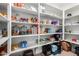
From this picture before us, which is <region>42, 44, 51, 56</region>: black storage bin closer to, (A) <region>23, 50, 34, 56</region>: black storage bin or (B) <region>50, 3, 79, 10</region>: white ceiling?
(A) <region>23, 50, 34, 56</region>: black storage bin

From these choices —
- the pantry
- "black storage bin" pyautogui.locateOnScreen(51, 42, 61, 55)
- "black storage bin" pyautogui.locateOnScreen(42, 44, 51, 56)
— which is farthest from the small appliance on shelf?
"black storage bin" pyautogui.locateOnScreen(51, 42, 61, 55)

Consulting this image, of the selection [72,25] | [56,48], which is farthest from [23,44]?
[72,25]

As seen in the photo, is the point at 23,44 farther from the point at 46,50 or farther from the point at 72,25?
the point at 72,25

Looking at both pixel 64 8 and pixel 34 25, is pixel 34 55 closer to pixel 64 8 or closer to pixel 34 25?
pixel 34 25

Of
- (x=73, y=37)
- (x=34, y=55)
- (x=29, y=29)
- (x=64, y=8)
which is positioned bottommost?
(x=34, y=55)

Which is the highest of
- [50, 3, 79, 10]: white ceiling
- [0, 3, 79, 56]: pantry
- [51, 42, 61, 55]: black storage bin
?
[50, 3, 79, 10]: white ceiling

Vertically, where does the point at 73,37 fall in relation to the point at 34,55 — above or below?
above

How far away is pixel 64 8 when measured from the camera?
1.15 metres

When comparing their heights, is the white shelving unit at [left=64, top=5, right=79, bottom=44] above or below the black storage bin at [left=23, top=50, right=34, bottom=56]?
above

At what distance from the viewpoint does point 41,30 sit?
1141mm

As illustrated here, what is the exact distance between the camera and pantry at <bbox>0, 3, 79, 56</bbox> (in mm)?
1092

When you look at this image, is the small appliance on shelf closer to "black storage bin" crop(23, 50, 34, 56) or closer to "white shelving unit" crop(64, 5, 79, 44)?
"black storage bin" crop(23, 50, 34, 56)

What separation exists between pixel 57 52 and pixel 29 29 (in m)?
0.48

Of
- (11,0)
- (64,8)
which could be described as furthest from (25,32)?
(64,8)
